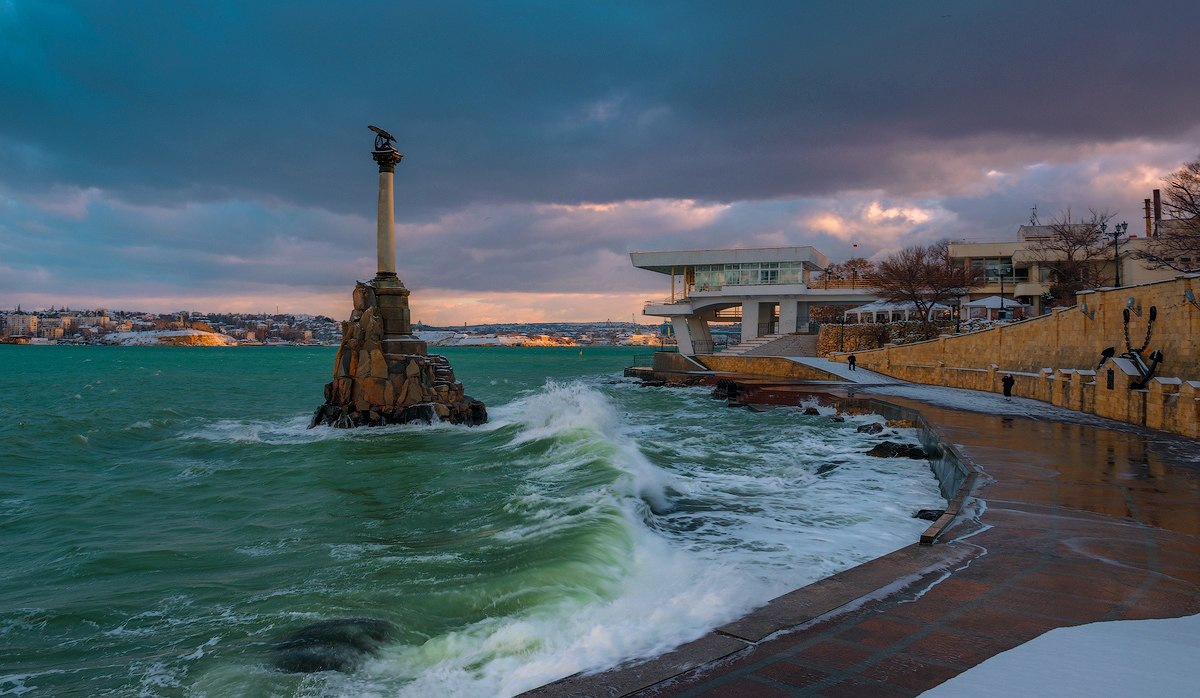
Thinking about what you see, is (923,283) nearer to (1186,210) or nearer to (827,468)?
(1186,210)

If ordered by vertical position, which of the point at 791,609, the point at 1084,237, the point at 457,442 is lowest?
the point at 457,442

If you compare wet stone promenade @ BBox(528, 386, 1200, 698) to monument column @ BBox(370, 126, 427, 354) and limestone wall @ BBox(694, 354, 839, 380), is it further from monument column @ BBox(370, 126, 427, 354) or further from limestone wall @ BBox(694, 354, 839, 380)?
limestone wall @ BBox(694, 354, 839, 380)

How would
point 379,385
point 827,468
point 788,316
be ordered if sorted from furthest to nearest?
point 788,316
point 379,385
point 827,468

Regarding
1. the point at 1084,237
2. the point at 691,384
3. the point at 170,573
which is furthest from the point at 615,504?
the point at 1084,237

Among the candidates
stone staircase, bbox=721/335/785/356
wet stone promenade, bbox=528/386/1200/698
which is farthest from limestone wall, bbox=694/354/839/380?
wet stone promenade, bbox=528/386/1200/698

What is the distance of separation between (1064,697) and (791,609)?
1.63 metres

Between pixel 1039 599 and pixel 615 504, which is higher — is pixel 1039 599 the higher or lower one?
the higher one

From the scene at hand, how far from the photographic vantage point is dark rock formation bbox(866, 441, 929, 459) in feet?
45.5

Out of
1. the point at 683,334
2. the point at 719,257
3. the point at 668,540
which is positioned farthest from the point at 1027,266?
the point at 668,540

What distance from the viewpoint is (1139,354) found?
15383 millimetres

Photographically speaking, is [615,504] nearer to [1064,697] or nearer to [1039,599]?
[1039,599]

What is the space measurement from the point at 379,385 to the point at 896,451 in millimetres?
16649

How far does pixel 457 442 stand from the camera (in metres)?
19.7

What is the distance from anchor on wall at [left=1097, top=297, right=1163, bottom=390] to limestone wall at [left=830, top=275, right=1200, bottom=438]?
82mm
